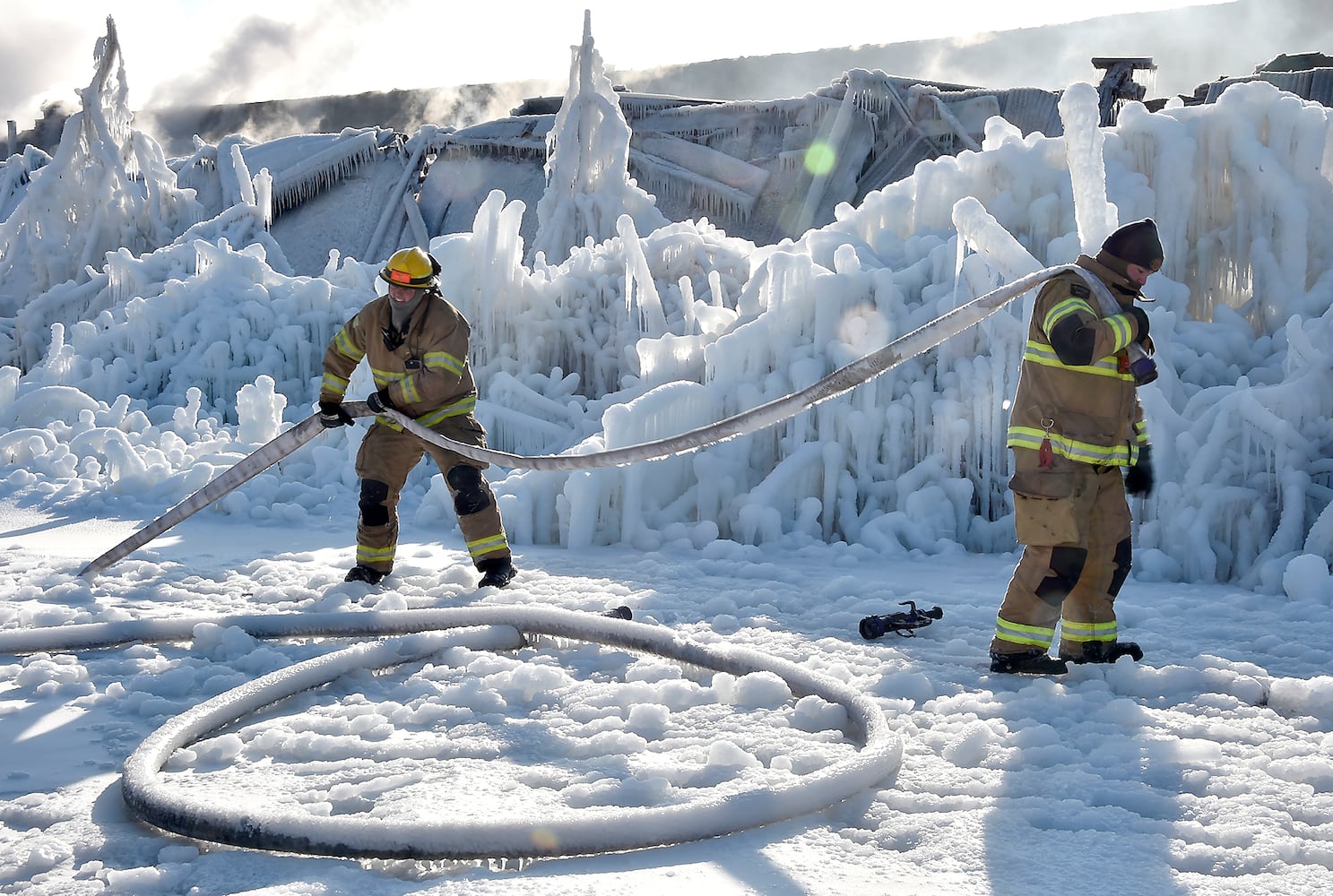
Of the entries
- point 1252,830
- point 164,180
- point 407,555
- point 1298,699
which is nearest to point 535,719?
point 1252,830

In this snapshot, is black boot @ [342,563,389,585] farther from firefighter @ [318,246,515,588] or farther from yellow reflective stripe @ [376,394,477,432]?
yellow reflective stripe @ [376,394,477,432]

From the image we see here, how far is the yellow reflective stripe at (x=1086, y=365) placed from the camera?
385 centimetres

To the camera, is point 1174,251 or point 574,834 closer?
point 574,834

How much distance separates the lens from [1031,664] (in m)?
3.92

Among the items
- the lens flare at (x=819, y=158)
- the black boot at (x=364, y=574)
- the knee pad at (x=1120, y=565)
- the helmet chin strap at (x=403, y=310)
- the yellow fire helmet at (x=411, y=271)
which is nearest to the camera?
the knee pad at (x=1120, y=565)

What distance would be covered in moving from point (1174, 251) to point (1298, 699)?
14.5 ft

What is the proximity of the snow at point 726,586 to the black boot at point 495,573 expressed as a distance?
4.3 inches

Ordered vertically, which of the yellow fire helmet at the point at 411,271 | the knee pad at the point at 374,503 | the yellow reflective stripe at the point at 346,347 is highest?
the yellow fire helmet at the point at 411,271

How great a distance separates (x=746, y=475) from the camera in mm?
7145

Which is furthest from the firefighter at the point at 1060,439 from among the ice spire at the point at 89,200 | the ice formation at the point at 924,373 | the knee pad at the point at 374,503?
the ice spire at the point at 89,200

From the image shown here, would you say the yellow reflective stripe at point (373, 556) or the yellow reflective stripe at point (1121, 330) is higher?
the yellow reflective stripe at point (1121, 330)

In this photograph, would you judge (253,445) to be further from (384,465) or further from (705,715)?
(705,715)

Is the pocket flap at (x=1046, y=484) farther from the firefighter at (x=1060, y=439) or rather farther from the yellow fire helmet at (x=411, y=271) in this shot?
the yellow fire helmet at (x=411, y=271)

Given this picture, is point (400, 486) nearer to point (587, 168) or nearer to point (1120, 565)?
point (1120, 565)
